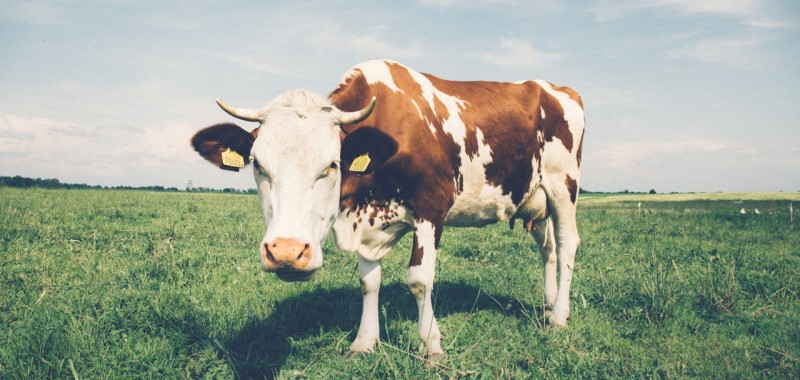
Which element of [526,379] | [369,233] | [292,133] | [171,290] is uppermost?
[292,133]

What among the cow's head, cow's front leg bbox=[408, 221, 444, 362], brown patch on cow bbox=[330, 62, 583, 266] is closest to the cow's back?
brown patch on cow bbox=[330, 62, 583, 266]

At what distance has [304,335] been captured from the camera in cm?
485

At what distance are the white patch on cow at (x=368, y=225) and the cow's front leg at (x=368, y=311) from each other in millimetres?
242

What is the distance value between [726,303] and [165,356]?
18.4 ft

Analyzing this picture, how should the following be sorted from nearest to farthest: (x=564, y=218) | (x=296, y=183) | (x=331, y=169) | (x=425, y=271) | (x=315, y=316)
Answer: (x=296, y=183) < (x=331, y=169) < (x=425, y=271) < (x=315, y=316) < (x=564, y=218)

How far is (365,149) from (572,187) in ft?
11.0

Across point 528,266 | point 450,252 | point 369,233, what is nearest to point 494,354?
point 369,233

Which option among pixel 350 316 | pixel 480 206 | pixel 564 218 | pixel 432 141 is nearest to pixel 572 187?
pixel 564 218

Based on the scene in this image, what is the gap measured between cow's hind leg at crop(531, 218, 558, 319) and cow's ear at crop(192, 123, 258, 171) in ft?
13.1

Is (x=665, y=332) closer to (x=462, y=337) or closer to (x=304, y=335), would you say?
(x=462, y=337)

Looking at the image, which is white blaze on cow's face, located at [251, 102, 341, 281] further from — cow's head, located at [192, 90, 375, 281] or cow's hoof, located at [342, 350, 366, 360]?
cow's hoof, located at [342, 350, 366, 360]

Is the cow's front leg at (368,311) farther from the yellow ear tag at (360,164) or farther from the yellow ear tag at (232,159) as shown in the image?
the yellow ear tag at (232,159)

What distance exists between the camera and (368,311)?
4.85 metres

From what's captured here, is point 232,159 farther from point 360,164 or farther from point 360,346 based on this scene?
point 360,346
